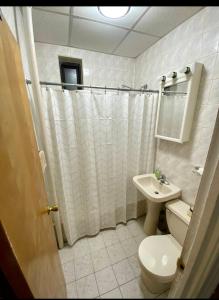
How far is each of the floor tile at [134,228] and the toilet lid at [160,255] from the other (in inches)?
20.3

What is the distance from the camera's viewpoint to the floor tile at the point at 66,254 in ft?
5.00

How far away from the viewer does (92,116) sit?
4.78 ft

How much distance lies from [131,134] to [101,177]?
26.0 inches

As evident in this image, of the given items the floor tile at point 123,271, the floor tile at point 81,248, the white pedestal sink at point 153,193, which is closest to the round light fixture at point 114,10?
the white pedestal sink at point 153,193

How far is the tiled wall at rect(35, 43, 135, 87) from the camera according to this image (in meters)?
1.62

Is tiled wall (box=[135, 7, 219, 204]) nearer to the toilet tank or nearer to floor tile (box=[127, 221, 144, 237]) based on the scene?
the toilet tank

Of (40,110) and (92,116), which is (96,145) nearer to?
(92,116)

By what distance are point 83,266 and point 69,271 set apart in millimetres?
143

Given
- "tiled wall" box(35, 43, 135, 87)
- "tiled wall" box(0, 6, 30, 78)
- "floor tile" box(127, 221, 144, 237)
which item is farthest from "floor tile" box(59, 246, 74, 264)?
"tiled wall" box(35, 43, 135, 87)

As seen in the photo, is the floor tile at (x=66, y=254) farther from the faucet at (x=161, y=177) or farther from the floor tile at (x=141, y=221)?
the faucet at (x=161, y=177)

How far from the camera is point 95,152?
1557 millimetres

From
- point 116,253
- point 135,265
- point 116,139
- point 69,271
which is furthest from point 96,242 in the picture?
point 116,139

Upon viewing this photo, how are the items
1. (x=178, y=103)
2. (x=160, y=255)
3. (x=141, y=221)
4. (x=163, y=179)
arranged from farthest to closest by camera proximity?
(x=141, y=221), (x=163, y=179), (x=178, y=103), (x=160, y=255)

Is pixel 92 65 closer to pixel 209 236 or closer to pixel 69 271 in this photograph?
pixel 209 236
